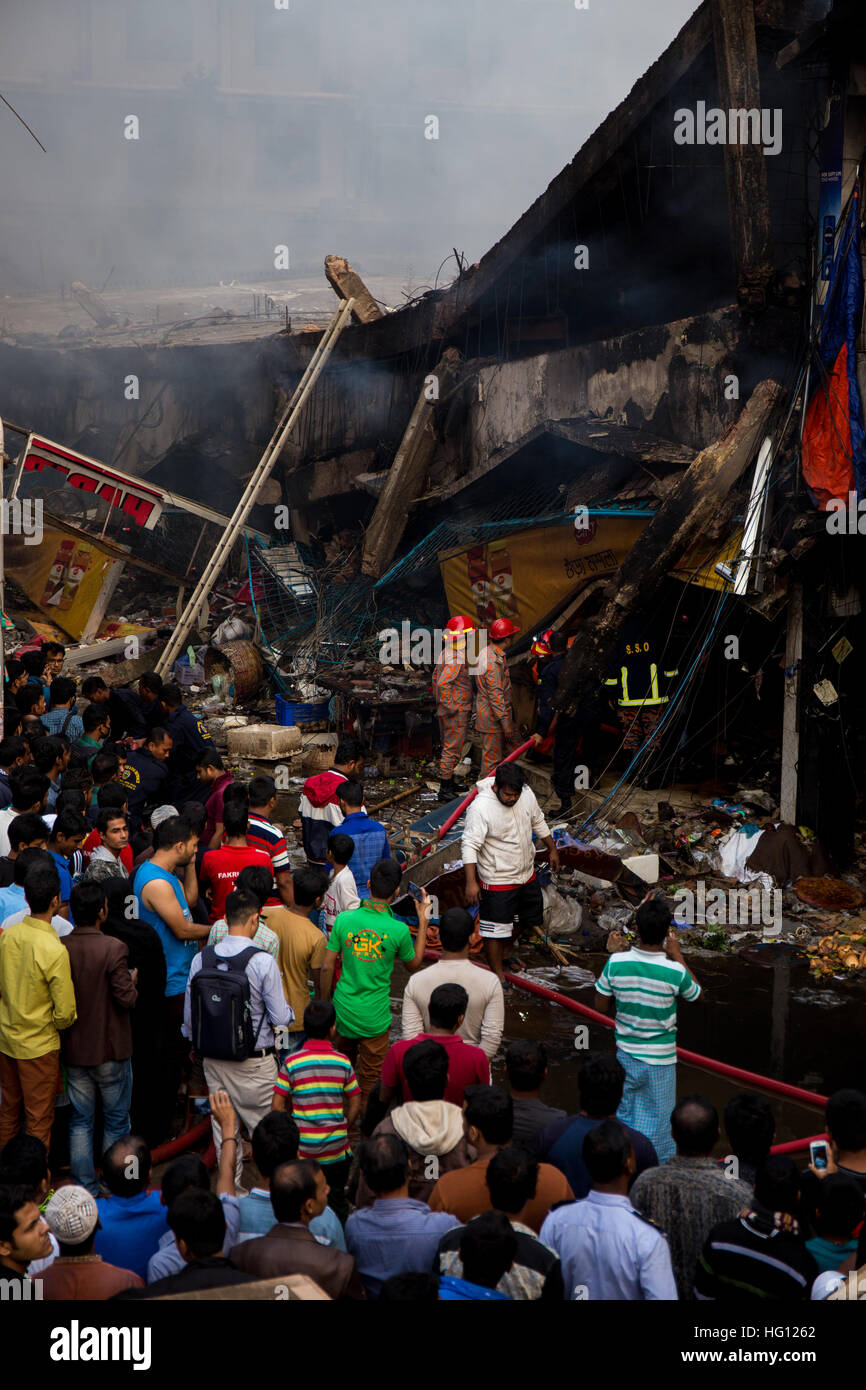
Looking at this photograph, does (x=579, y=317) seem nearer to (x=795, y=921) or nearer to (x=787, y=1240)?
(x=795, y=921)

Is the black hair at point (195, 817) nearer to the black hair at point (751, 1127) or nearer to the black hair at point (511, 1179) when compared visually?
the black hair at point (511, 1179)

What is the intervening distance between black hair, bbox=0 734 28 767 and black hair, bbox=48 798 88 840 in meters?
1.57

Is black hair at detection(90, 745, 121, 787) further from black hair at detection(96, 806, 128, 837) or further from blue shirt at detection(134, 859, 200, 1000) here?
blue shirt at detection(134, 859, 200, 1000)

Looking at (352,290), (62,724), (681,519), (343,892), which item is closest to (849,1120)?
(343,892)

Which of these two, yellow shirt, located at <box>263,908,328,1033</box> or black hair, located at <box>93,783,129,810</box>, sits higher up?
black hair, located at <box>93,783,129,810</box>

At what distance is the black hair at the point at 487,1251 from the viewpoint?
112 inches

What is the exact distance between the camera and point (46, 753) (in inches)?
261

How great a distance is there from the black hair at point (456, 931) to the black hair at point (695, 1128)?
137cm

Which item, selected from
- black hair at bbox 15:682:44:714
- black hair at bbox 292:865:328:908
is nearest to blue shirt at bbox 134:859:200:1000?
black hair at bbox 292:865:328:908

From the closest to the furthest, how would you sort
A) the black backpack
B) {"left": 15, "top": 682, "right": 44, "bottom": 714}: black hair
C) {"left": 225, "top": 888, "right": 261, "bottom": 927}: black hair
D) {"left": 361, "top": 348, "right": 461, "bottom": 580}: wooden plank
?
the black backpack < {"left": 225, "top": 888, "right": 261, "bottom": 927}: black hair < {"left": 15, "top": 682, "right": 44, "bottom": 714}: black hair < {"left": 361, "top": 348, "right": 461, "bottom": 580}: wooden plank

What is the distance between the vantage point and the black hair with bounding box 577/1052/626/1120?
3.74 m

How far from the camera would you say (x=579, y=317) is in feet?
47.6

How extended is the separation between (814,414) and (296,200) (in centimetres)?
4695
